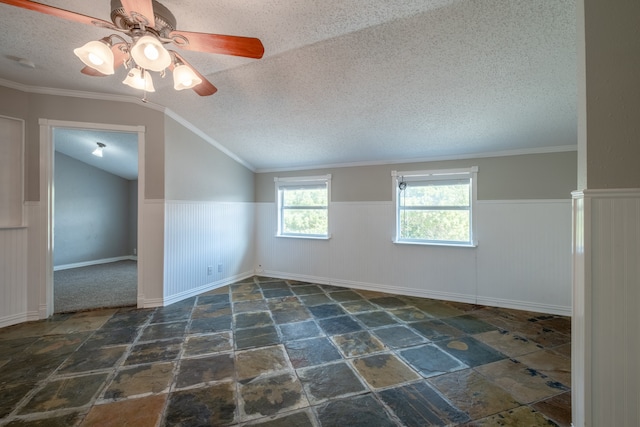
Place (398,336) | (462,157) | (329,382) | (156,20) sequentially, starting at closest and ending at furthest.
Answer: (156,20)
(329,382)
(398,336)
(462,157)

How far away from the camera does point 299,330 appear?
2828mm

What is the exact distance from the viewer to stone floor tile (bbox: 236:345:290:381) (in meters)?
2.09

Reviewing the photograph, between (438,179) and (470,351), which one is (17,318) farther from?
(438,179)

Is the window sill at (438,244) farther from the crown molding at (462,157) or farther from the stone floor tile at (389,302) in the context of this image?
the crown molding at (462,157)

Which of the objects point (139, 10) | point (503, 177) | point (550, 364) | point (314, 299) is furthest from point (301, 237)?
point (139, 10)

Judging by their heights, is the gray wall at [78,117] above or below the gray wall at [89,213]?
above

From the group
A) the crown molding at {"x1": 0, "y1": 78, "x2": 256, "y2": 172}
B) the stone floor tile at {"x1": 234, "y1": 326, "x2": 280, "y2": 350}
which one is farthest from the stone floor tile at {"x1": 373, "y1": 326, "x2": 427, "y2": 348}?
the crown molding at {"x1": 0, "y1": 78, "x2": 256, "y2": 172}

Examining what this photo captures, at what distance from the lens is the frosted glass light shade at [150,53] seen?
4.39ft

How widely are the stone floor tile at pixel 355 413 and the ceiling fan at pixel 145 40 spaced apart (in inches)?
88.0

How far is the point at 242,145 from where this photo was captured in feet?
13.7

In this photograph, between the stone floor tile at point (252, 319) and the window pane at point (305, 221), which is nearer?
the stone floor tile at point (252, 319)

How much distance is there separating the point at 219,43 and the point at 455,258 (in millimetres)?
3690

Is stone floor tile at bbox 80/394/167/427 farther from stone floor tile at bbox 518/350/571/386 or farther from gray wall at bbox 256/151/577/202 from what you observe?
gray wall at bbox 256/151/577/202

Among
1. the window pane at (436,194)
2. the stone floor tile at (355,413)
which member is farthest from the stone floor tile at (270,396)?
the window pane at (436,194)
